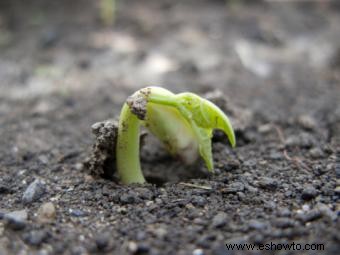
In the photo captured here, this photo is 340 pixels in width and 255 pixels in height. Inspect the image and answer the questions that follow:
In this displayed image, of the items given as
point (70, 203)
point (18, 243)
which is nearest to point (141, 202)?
point (70, 203)

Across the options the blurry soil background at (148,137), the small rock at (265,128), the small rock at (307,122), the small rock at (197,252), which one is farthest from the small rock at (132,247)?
the small rock at (307,122)

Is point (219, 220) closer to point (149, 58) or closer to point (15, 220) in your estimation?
point (15, 220)

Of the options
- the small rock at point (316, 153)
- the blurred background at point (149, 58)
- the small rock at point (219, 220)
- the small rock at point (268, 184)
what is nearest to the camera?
the small rock at point (219, 220)

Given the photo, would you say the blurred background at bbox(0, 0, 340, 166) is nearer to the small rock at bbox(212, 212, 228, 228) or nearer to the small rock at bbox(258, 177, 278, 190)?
the small rock at bbox(258, 177, 278, 190)

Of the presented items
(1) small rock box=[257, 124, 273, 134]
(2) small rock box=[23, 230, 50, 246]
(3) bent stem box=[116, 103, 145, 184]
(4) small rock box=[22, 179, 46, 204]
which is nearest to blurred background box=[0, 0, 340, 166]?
(1) small rock box=[257, 124, 273, 134]

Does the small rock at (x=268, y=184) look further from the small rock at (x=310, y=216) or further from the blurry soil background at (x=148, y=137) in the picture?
the small rock at (x=310, y=216)

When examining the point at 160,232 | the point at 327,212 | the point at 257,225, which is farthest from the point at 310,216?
the point at 160,232
